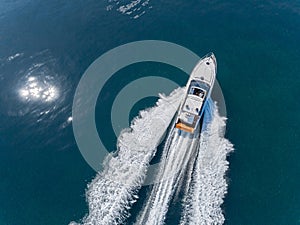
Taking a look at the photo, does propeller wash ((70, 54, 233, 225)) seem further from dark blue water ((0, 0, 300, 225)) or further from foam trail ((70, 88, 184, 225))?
dark blue water ((0, 0, 300, 225))

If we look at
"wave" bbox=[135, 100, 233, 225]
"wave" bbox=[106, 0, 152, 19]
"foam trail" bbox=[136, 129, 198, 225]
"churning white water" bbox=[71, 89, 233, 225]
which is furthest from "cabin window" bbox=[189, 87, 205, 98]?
"wave" bbox=[106, 0, 152, 19]

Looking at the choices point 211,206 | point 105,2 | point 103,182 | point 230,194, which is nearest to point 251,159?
point 230,194

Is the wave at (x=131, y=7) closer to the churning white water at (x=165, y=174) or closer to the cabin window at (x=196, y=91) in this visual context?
the cabin window at (x=196, y=91)

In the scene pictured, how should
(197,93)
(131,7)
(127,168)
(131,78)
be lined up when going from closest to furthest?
(127,168), (197,93), (131,78), (131,7)

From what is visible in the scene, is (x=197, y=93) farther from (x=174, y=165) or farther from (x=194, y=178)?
(x=194, y=178)

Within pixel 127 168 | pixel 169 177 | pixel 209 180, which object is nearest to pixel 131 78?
pixel 127 168

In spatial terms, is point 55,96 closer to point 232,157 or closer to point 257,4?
point 232,157
